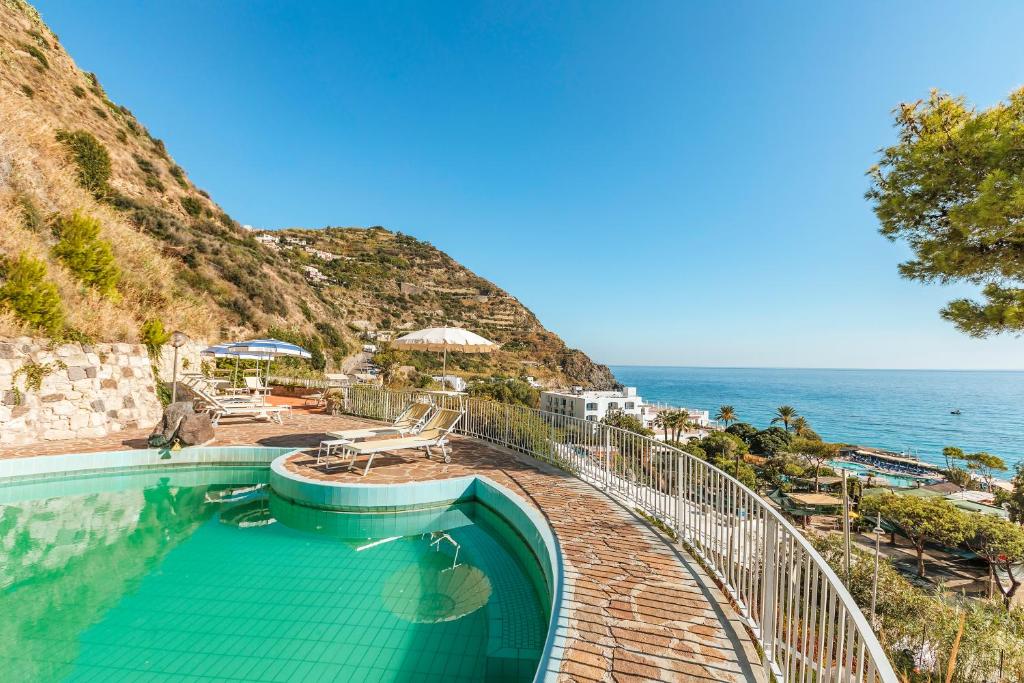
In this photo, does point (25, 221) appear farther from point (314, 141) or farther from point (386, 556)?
Result: point (314, 141)

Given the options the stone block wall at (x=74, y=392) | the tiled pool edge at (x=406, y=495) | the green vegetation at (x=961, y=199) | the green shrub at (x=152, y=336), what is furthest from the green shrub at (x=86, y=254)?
the green vegetation at (x=961, y=199)

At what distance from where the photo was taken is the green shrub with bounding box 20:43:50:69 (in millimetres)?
24719

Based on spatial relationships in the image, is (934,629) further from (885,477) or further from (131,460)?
(885,477)

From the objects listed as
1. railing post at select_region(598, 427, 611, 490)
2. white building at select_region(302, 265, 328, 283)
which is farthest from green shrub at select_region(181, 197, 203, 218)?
railing post at select_region(598, 427, 611, 490)

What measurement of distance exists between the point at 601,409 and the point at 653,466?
1865 inches

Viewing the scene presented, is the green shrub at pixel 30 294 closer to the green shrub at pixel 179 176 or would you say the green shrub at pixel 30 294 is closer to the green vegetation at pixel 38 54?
the green vegetation at pixel 38 54

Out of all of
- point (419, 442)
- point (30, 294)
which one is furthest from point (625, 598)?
point (30, 294)

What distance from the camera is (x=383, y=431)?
8008mm

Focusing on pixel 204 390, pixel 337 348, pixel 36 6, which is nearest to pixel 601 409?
pixel 337 348

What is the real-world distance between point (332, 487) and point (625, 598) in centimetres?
440

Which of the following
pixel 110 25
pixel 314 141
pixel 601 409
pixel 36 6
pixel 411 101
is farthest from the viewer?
pixel 601 409

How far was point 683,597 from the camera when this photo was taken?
127 inches

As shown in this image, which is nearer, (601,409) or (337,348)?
(337,348)

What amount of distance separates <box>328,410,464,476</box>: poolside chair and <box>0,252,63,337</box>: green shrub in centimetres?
619
